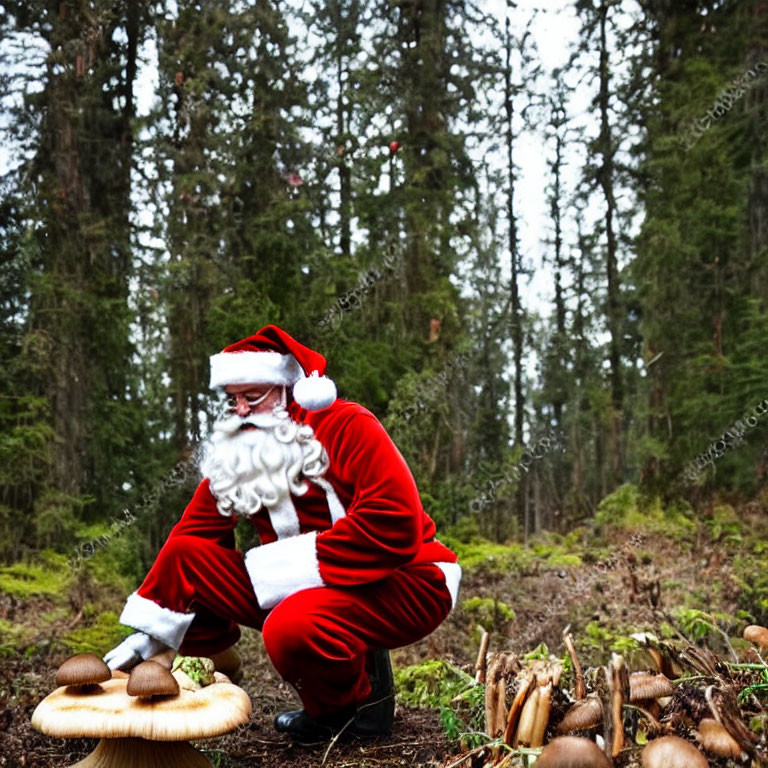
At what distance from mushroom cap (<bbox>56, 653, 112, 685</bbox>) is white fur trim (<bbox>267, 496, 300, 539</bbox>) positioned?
2.96ft

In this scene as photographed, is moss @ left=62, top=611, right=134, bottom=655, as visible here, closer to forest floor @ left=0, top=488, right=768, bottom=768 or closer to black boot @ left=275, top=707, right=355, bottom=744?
forest floor @ left=0, top=488, right=768, bottom=768

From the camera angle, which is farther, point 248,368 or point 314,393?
point 248,368

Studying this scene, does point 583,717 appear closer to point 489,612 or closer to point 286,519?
point 286,519

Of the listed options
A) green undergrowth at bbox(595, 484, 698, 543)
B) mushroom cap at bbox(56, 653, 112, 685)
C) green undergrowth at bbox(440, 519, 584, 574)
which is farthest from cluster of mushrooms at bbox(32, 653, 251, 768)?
green undergrowth at bbox(595, 484, 698, 543)

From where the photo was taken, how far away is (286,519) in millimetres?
3182

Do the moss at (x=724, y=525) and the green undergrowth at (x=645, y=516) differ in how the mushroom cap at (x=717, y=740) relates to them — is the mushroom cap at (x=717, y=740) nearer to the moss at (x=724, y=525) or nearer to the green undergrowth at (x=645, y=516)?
the moss at (x=724, y=525)

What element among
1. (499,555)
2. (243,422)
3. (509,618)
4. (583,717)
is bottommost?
(499,555)

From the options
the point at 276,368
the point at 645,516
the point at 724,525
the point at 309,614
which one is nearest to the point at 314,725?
the point at 309,614

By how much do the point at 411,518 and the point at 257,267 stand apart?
553 cm

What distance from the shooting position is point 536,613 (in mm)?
5977

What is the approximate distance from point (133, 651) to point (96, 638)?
2.59 metres

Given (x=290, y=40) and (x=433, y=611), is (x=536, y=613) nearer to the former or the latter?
(x=433, y=611)

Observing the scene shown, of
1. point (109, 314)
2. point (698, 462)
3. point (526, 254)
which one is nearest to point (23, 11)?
point (109, 314)

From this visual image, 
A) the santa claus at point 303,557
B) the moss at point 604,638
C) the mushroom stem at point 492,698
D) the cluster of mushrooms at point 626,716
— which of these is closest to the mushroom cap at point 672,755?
the cluster of mushrooms at point 626,716
